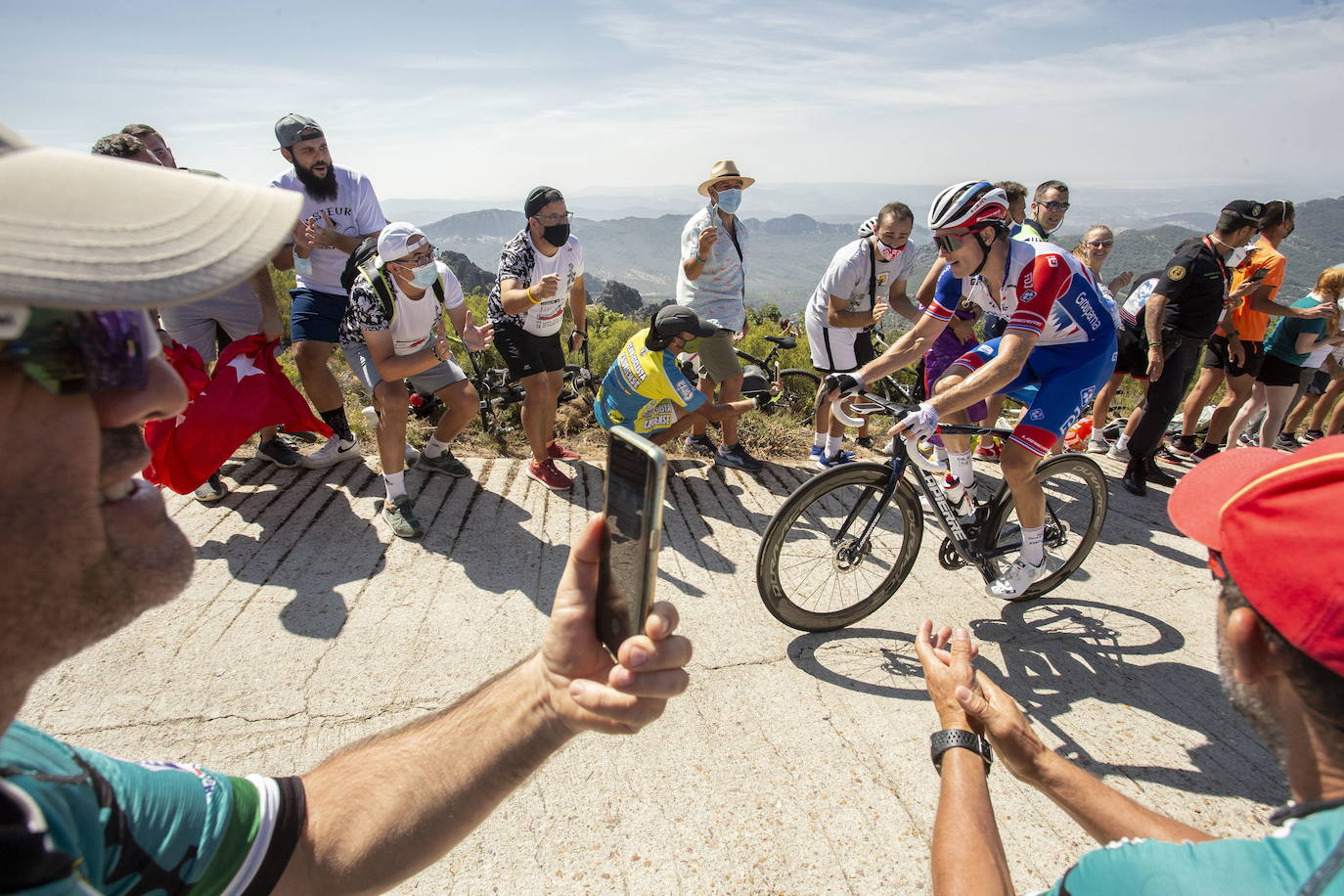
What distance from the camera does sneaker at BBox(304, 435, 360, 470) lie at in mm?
4957

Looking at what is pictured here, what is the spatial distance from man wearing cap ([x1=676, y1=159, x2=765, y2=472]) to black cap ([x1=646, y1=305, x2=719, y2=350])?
1.02 meters

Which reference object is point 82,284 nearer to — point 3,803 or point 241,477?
point 3,803

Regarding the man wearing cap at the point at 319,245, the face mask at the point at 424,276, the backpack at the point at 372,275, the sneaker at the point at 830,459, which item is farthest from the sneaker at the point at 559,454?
the sneaker at the point at 830,459

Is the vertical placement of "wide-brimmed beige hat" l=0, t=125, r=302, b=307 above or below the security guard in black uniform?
above

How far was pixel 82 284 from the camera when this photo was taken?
672 mm

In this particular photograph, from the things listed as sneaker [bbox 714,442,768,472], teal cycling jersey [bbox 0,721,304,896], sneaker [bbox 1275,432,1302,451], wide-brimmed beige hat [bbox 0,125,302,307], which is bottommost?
sneaker [bbox 1275,432,1302,451]

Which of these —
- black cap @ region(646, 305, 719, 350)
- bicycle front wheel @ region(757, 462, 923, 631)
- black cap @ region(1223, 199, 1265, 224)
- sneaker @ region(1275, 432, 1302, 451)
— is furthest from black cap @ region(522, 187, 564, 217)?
sneaker @ region(1275, 432, 1302, 451)

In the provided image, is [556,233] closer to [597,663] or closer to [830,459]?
[830,459]

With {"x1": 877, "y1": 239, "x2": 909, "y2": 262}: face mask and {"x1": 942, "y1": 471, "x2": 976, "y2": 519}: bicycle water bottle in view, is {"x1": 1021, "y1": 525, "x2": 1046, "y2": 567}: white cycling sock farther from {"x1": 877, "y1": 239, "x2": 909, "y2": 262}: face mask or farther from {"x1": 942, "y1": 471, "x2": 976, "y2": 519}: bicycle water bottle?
{"x1": 877, "y1": 239, "x2": 909, "y2": 262}: face mask

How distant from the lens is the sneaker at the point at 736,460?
5.66 meters

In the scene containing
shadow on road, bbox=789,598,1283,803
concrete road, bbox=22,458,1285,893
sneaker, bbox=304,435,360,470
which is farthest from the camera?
sneaker, bbox=304,435,360,470

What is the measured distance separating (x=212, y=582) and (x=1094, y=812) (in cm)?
398

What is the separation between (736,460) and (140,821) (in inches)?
189

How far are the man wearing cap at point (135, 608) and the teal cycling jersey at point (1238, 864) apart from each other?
0.74 metres
